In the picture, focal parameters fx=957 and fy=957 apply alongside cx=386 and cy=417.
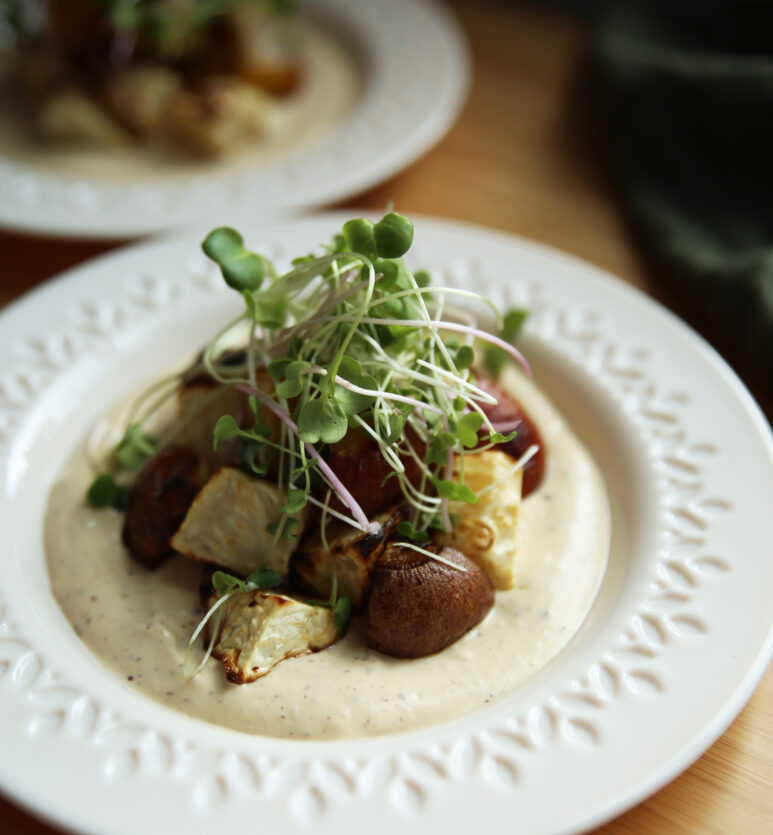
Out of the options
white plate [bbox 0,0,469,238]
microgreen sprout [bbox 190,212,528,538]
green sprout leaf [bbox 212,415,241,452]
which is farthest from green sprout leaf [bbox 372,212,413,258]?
white plate [bbox 0,0,469,238]

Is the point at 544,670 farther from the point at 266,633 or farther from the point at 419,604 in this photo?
the point at 266,633

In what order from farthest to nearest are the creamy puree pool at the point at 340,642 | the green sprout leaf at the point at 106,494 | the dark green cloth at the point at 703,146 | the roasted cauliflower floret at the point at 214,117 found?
the roasted cauliflower floret at the point at 214,117 < the dark green cloth at the point at 703,146 < the green sprout leaf at the point at 106,494 < the creamy puree pool at the point at 340,642

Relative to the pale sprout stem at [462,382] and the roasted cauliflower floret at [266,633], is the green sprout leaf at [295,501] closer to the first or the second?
the roasted cauliflower floret at [266,633]

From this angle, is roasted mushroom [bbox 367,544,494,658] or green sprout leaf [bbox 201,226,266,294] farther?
green sprout leaf [bbox 201,226,266,294]

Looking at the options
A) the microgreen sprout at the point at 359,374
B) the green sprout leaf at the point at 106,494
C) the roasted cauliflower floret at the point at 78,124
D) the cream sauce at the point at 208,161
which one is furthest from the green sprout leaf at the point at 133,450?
the roasted cauliflower floret at the point at 78,124

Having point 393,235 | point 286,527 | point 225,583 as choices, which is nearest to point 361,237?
point 393,235

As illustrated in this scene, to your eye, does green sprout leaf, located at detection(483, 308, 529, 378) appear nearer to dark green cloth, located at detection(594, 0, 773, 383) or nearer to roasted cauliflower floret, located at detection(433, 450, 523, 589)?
roasted cauliflower floret, located at detection(433, 450, 523, 589)
